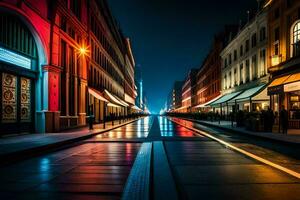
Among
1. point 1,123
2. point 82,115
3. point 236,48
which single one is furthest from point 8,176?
point 236,48

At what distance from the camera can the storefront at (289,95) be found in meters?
23.8

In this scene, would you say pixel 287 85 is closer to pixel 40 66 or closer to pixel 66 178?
pixel 40 66

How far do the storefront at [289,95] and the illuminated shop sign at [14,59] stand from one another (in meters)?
17.6

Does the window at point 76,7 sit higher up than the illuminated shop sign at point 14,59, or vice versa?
the window at point 76,7

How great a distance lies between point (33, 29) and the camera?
2041 centimetres

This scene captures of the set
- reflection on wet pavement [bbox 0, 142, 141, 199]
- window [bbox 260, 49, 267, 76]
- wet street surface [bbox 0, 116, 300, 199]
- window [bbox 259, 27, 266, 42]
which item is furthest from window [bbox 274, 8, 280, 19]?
reflection on wet pavement [bbox 0, 142, 141, 199]

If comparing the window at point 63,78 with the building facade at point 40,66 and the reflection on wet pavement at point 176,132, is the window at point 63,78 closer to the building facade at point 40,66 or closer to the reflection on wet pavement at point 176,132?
the building facade at point 40,66

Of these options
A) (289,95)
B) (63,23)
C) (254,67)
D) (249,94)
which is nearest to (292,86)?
(289,95)

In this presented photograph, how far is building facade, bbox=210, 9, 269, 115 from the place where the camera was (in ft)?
105

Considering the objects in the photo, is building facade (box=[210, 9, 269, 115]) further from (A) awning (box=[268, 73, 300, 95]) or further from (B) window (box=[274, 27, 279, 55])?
(B) window (box=[274, 27, 279, 55])

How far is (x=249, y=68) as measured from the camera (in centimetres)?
3978

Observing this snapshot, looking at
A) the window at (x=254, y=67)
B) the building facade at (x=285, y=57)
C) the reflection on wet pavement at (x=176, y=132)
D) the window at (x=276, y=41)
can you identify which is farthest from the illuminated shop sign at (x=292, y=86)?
the window at (x=254, y=67)

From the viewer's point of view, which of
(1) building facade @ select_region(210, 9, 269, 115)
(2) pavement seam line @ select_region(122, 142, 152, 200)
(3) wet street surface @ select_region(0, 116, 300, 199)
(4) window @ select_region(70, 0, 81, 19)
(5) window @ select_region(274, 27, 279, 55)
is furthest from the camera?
(1) building facade @ select_region(210, 9, 269, 115)

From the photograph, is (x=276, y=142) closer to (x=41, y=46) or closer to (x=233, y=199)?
(x=233, y=199)
